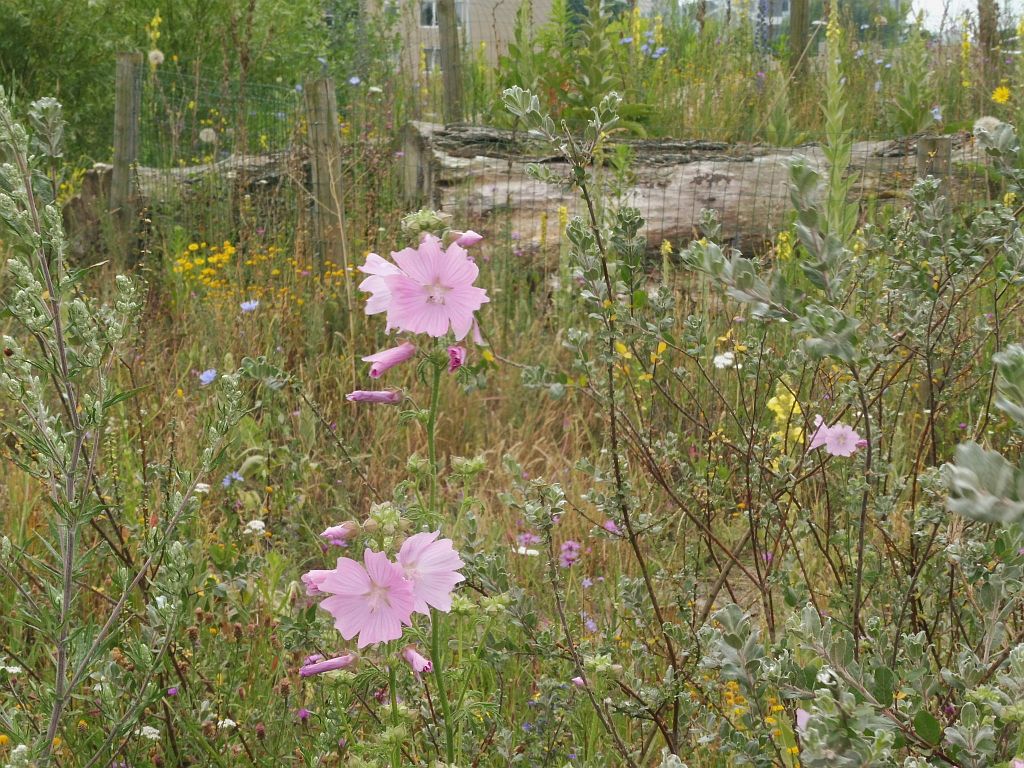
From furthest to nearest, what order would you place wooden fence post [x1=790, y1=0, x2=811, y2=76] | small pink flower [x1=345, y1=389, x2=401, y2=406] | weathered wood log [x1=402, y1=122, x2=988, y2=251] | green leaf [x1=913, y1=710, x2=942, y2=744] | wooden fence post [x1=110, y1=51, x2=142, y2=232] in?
wooden fence post [x1=790, y1=0, x2=811, y2=76] → wooden fence post [x1=110, y1=51, x2=142, y2=232] → weathered wood log [x1=402, y1=122, x2=988, y2=251] → small pink flower [x1=345, y1=389, x2=401, y2=406] → green leaf [x1=913, y1=710, x2=942, y2=744]

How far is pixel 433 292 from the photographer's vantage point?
1.29 meters

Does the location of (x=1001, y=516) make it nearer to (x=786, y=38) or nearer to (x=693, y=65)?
(x=693, y=65)

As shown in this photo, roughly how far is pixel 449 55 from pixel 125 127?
2560mm

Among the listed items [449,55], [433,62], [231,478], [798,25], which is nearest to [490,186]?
[449,55]

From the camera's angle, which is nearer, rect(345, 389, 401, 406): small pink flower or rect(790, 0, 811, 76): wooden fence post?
rect(345, 389, 401, 406): small pink flower

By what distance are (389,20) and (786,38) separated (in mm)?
4369

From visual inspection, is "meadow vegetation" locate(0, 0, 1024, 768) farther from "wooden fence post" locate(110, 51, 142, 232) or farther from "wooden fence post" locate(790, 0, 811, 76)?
"wooden fence post" locate(790, 0, 811, 76)

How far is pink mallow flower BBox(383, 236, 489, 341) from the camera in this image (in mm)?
1276

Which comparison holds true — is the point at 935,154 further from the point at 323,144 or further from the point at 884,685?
the point at 884,685

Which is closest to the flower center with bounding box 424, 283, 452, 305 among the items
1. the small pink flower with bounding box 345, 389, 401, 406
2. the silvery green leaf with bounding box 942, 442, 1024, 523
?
the small pink flower with bounding box 345, 389, 401, 406

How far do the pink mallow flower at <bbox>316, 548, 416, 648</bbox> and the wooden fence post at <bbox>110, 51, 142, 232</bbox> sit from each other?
18.4 feet

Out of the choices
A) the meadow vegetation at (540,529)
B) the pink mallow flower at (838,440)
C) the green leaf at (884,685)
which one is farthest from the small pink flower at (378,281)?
the pink mallow flower at (838,440)

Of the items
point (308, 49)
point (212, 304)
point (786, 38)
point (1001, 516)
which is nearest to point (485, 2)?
point (308, 49)

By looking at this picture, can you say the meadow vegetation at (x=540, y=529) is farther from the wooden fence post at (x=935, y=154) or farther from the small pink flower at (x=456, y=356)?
the wooden fence post at (x=935, y=154)
